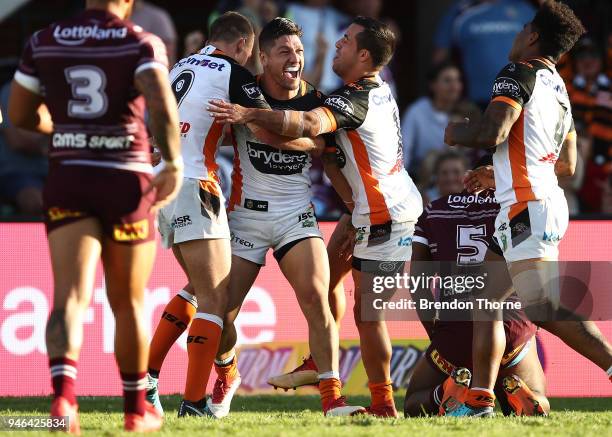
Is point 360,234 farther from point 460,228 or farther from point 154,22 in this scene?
point 154,22

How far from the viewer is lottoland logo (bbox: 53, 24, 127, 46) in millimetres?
5785

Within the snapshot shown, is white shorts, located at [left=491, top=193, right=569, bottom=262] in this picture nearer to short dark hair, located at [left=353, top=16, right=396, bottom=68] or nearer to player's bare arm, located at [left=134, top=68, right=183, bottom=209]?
short dark hair, located at [left=353, top=16, right=396, bottom=68]

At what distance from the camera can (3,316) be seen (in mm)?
9391

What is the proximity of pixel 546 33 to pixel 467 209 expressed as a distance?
1.63 meters

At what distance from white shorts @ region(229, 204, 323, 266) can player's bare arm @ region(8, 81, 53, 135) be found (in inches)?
76.5

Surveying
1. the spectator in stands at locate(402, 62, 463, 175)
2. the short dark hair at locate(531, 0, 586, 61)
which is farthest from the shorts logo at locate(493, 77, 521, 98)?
the spectator in stands at locate(402, 62, 463, 175)

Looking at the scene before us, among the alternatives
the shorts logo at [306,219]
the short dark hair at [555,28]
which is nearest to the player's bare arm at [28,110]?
the shorts logo at [306,219]

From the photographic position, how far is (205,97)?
24.6ft

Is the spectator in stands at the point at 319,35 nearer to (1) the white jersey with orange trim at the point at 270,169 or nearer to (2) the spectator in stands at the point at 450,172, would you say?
(2) the spectator in stands at the point at 450,172

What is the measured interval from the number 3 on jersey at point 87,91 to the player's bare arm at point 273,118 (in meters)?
1.57

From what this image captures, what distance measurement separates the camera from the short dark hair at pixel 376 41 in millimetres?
7852

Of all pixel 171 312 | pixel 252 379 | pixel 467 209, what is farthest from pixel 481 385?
pixel 252 379

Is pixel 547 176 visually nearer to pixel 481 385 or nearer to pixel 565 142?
pixel 565 142

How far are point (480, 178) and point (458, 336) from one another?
1.27 metres
